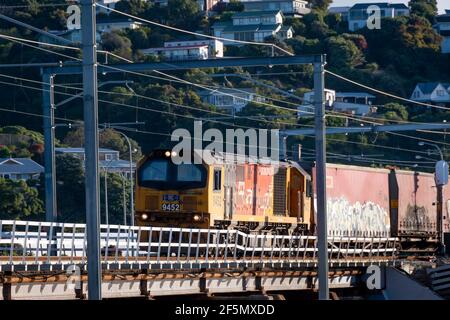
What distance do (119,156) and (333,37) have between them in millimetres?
66266

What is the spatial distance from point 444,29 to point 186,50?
1589 inches

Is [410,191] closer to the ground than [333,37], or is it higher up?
closer to the ground

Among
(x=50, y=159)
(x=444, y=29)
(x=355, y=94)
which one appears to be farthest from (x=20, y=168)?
(x=444, y=29)

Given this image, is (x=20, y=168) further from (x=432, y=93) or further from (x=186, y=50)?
(x=432, y=93)

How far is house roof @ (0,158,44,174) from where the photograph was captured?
116 metres

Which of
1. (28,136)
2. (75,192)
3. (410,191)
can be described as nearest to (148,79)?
(28,136)

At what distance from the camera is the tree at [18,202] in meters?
95.8

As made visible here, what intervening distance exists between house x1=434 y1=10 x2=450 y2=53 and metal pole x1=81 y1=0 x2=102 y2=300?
163757mm

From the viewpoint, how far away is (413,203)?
5756 centimetres

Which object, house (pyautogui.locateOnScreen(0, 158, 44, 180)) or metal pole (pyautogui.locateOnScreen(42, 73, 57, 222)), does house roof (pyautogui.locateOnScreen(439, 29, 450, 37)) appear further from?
metal pole (pyautogui.locateOnScreen(42, 73, 57, 222))

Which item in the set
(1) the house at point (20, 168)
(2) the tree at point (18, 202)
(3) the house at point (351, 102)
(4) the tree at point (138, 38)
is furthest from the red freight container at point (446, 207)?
(4) the tree at point (138, 38)

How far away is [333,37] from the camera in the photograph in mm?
180875
